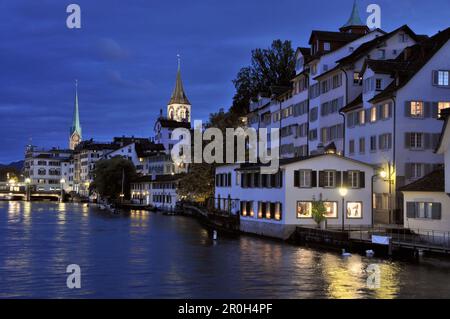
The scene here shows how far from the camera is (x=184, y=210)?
123562 millimetres

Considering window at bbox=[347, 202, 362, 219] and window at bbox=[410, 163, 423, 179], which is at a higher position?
window at bbox=[410, 163, 423, 179]

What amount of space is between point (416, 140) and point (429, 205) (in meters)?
11.4

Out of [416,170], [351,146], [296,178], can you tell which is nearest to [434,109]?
[416,170]

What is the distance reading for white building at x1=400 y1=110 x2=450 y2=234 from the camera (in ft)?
167

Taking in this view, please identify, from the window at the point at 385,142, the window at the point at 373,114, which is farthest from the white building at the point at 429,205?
the window at the point at 373,114

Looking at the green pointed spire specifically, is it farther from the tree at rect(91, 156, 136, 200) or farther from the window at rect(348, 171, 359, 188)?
the tree at rect(91, 156, 136, 200)

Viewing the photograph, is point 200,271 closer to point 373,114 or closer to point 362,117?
point 373,114

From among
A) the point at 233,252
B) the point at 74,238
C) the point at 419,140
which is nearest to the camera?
the point at 233,252

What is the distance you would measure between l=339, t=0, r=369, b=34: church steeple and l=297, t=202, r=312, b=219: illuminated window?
3901cm

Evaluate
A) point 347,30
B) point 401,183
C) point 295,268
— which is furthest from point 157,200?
point 295,268

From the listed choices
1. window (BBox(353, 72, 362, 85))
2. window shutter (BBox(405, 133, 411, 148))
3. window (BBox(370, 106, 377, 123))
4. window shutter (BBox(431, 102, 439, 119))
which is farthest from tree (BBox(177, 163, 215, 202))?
window shutter (BBox(431, 102, 439, 119))
